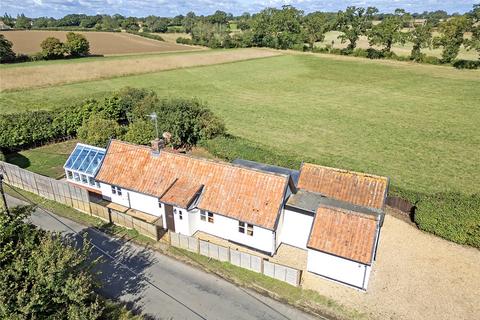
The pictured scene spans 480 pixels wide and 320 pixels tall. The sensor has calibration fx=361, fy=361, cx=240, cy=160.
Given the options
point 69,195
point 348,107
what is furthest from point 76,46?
point 69,195

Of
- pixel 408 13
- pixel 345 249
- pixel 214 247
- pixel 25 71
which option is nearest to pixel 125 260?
pixel 214 247

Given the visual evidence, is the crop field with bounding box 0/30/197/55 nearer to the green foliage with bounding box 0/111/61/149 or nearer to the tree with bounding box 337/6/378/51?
the tree with bounding box 337/6/378/51

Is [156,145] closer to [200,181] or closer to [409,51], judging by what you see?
[200,181]

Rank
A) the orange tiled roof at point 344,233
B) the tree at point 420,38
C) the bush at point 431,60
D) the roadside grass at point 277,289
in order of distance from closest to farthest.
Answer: the roadside grass at point 277,289 → the orange tiled roof at point 344,233 → the bush at point 431,60 → the tree at point 420,38

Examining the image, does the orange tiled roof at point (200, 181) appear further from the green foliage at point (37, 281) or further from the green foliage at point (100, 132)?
the green foliage at point (37, 281)

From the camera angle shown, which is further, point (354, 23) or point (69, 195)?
point (354, 23)

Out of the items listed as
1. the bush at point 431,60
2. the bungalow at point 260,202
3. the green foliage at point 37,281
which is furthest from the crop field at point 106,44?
the green foliage at point 37,281
